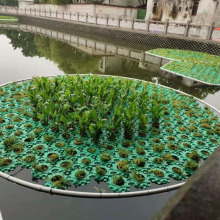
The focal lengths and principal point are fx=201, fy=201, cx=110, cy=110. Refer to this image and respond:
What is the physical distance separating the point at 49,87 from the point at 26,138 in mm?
1802

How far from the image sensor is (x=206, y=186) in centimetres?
89

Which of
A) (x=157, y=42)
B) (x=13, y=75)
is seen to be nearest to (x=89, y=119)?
(x=13, y=75)

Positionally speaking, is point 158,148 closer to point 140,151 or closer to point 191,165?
point 140,151

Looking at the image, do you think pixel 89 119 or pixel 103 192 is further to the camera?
pixel 89 119

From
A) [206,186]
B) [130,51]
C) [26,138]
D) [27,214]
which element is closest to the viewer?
[206,186]

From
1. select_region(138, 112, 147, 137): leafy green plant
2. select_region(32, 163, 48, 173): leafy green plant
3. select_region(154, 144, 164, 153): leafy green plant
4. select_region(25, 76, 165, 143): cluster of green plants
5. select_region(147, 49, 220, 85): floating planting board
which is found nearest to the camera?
select_region(32, 163, 48, 173): leafy green plant

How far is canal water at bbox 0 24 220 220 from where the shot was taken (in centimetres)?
284

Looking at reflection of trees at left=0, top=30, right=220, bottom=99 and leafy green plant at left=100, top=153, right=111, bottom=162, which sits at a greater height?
leafy green plant at left=100, top=153, right=111, bottom=162

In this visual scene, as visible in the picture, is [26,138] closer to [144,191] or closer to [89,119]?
[89,119]

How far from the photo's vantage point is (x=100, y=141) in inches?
168

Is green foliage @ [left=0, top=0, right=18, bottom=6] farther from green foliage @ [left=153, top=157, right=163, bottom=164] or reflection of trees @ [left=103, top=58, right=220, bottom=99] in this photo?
green foliage @ [left=153, top=157, right=163, bottom=164]

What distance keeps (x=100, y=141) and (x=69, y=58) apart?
913cm

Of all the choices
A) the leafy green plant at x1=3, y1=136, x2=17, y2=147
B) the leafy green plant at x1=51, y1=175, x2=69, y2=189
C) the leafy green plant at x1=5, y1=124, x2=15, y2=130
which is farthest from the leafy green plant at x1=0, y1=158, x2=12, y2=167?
the leafy green plant at x1=5, y1=124, x2=15, y2=130

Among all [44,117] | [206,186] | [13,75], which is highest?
[206,186]
